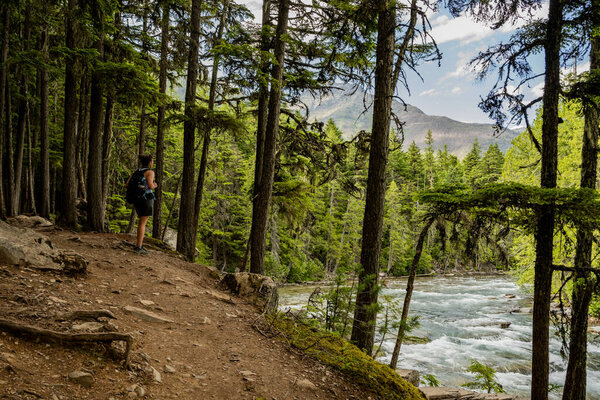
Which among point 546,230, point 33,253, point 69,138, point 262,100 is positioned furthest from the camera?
point 262,100

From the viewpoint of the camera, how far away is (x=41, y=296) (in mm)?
3596

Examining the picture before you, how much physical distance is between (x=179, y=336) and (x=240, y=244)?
2529 centimetres

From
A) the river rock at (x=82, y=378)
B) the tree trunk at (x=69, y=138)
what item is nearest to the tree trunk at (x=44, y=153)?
the tree trunk at (x=69, y=138)

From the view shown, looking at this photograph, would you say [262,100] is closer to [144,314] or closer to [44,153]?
[144,314]

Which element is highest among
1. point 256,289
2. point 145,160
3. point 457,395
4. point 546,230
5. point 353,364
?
point 145,160

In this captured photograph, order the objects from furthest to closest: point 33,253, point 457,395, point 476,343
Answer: point 476,343 < point 457,395 < point 33,253

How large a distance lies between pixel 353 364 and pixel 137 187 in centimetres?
541

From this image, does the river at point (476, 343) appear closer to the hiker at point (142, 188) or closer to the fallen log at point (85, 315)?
the fallen log at point (85, 315)

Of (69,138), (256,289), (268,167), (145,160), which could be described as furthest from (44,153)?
(256,289)

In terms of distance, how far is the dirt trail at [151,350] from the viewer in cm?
257

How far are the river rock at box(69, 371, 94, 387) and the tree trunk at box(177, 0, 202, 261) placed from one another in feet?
25.3

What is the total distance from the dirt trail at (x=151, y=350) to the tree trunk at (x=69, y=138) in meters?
3.89

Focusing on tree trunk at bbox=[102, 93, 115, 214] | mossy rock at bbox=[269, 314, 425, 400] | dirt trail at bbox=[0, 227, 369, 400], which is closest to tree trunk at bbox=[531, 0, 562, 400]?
mossy rock at bbox=[269, 314, 425, 400]

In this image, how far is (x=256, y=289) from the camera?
6566mm
